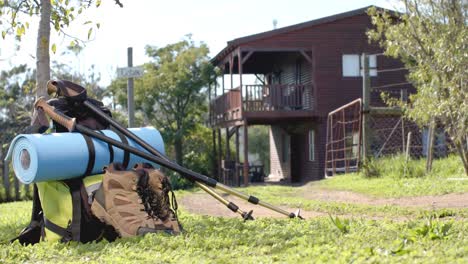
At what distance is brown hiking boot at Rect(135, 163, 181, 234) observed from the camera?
19.4 feet

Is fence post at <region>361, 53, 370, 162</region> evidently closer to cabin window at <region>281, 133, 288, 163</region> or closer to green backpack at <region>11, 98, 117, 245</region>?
green backpack at <region>11, 98, 117, 245</region>

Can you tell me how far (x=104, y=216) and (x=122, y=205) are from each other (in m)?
0.24

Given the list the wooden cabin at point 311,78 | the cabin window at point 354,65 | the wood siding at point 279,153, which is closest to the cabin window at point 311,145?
the wooden cabin at point 311,78

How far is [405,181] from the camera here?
14.2 m

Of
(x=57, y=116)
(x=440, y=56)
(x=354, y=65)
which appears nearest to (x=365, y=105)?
(x=440, y=56)

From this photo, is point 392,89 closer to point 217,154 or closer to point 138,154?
point 217,154

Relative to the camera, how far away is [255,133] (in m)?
49.6

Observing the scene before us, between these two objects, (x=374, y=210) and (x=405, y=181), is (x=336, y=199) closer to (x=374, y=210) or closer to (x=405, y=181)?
(x=405, y=181)

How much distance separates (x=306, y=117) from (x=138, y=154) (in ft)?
58.4

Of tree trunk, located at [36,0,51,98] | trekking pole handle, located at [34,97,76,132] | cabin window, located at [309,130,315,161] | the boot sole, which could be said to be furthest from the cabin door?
the boot sole

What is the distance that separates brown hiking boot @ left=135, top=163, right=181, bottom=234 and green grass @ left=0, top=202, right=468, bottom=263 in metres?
0.20

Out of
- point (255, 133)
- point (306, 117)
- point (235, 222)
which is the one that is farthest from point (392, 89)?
point (255, 133)

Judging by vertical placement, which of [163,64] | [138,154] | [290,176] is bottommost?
[290,176]

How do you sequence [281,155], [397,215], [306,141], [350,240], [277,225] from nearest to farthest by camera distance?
[350,240] < [277,225] < [397,215] < [306,141] < [281,155]
